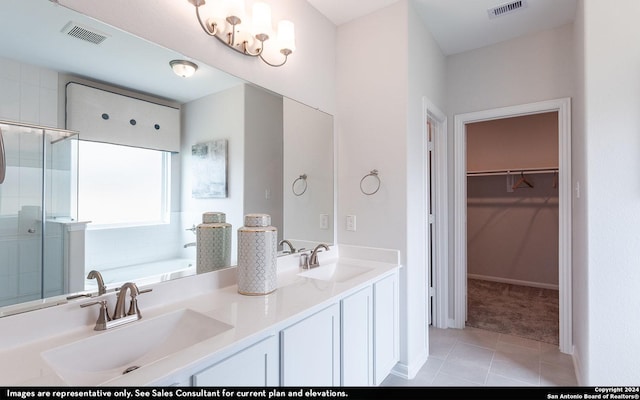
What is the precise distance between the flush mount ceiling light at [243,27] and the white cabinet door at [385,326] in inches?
60.0

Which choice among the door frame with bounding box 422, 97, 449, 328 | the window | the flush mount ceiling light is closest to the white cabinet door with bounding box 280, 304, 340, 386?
the window

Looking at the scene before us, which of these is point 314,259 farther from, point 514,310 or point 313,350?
point 514,310

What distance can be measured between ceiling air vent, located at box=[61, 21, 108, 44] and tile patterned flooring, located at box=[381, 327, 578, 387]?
2.45 metres

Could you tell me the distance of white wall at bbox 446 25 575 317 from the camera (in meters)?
2.50

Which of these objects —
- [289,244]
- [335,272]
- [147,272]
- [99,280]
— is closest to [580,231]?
[335,272]

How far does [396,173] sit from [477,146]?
3094 millimetres

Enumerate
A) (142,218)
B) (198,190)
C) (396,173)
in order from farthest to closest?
(396,173) → (198,190) → (142,218)

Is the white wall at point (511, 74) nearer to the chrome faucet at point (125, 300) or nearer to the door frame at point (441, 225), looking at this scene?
the door frame at point (441, 225)

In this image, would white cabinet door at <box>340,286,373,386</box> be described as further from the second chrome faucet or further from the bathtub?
the second chrome faucet

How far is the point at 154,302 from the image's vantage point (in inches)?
48.6

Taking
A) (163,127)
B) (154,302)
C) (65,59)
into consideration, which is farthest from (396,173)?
(65,59)

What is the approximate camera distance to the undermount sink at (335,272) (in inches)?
75.9

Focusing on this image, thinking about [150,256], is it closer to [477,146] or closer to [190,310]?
[190,310]

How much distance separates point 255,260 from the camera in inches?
54.7
